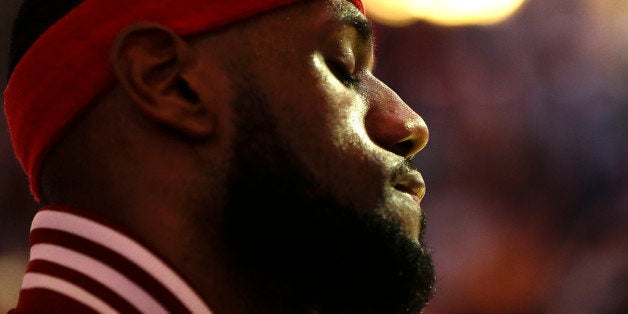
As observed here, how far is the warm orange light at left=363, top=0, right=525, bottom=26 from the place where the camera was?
6.03m

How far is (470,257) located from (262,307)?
15.5 feet

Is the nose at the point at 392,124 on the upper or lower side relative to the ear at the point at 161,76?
upper

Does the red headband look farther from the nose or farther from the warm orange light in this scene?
the warm orange light

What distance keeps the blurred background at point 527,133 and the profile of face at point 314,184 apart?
406 cm

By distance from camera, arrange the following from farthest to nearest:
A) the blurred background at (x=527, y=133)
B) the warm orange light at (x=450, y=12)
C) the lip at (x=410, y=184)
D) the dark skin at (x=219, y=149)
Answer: the blurred background at (x=527, y=133), the warm orange light at (x=450, y=12), the lip at (x=410, y=184), the dark skin at (x=219, y=149)

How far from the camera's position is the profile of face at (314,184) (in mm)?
1980

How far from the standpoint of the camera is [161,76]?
2.05 m

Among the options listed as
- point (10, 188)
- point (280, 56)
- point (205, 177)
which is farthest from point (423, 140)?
point (10, 188)

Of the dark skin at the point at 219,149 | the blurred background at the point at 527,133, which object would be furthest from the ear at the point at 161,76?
the blurred background at the point at 527,133

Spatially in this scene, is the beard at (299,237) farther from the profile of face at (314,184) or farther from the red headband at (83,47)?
the red headband at (83,47)

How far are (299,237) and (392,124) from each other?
0.36m

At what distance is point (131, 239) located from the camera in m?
1.91

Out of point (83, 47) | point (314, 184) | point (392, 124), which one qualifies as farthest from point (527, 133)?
point (83, 47)

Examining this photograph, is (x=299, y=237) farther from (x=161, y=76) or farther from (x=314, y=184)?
(x=161, y=76)
